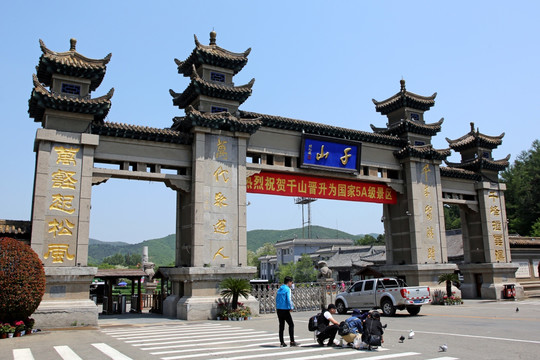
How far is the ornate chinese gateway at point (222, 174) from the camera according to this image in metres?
17.2

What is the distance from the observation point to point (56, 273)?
16.3 meters

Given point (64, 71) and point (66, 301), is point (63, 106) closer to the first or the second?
point (64, 71)

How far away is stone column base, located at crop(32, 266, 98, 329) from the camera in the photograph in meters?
15.8

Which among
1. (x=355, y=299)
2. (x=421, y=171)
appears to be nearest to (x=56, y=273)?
(x=355, y=299)

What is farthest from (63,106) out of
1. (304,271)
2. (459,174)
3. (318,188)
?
(304,271)

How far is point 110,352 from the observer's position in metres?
10.1

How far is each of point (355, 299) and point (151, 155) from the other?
1147cm

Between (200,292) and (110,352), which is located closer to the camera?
(110,352)

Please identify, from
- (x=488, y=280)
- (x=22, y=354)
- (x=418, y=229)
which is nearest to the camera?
(x=22, y=354)

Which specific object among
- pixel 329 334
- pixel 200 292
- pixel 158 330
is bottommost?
pixel 158 330

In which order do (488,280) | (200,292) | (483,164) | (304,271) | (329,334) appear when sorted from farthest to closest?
(304,271), (483,164), (488,280), (200,292), (329,334)

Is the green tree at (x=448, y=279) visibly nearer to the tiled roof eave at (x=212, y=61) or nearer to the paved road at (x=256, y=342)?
the paved road at (x=256, y=342)

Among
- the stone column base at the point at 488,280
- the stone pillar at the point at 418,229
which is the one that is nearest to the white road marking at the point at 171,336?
the stone pillar at the point at 418,229

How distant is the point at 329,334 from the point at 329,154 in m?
14.6
